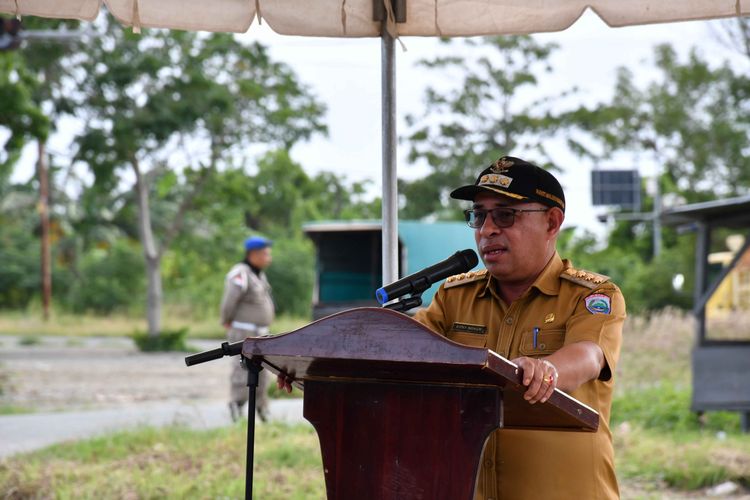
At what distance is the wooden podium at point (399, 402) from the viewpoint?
87.0 inches

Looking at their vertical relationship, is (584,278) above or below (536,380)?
above

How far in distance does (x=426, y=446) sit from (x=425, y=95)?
33809mm

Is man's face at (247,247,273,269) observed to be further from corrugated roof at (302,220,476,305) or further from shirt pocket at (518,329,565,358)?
shirt pocket at (518,329,565,358)

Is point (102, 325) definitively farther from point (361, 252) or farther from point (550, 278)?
point (550, 278)

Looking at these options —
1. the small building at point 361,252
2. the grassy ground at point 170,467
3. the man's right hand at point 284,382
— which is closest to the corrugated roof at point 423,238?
the small building at point 361,252

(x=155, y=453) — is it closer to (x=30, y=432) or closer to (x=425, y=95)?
(x=30, y=432)

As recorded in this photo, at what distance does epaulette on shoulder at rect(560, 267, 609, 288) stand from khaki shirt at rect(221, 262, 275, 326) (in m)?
7.51

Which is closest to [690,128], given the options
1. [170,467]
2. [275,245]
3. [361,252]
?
[275,245]

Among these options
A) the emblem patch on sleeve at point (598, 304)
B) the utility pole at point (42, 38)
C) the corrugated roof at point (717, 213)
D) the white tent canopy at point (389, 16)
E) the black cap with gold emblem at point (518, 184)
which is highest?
the utility pole at point (42, 38)

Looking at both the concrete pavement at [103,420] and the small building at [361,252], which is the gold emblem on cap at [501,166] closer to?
the concrete pavement at [103,420]

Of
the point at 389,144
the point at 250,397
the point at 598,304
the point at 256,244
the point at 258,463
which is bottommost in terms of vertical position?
the point at 258,463

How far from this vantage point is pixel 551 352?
2920mm

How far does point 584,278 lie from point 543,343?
0.78ft

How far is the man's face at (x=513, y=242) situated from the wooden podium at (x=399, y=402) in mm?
578
